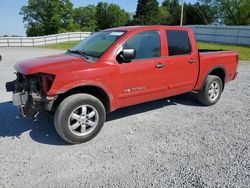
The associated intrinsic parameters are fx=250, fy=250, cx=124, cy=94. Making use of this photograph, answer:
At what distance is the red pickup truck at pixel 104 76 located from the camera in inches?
150

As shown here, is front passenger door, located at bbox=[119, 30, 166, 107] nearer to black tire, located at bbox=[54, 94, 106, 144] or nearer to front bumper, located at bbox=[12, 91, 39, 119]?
black tire, located at bbox=[54, 94, 106, 144]

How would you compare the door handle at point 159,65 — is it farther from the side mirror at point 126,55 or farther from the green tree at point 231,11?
the green tree at point 231,11

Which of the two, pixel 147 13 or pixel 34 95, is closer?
pixel 34 95

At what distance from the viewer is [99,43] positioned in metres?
4.66

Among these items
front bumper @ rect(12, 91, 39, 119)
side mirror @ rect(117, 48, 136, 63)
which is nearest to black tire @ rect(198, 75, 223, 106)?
side mirror @ rect(117, 48, 136, 63)

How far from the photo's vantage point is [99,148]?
3.91 meters

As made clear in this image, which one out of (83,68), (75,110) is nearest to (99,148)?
(75,110)

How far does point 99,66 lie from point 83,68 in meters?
0.28

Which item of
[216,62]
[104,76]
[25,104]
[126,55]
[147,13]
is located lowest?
[25,104]

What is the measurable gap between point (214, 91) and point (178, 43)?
5.39ft

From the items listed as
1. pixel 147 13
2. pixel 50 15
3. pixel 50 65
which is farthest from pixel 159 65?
pixel 147 13

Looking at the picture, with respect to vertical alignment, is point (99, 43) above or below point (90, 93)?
above

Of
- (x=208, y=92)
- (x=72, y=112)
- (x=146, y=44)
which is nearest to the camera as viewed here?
(x=72, y=112)

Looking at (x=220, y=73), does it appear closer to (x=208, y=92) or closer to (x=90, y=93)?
(x=208, y=92)
